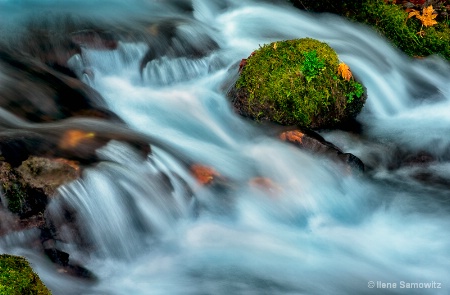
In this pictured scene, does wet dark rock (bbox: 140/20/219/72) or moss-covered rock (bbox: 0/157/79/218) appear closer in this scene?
moss-covered rock (bbox: 0/157/79/218)

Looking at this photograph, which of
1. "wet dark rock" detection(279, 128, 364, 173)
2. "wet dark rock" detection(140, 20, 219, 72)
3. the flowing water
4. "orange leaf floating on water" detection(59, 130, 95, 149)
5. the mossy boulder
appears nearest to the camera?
the flowing water

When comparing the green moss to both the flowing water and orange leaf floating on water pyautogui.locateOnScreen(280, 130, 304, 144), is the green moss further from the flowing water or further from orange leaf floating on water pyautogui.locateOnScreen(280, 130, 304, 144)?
orange leaf floating on water pyautogui.locateOnScreen(280, 130, 304, 144)

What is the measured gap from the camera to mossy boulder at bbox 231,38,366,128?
685 cm

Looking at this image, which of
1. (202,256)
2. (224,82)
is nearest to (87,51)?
(224,82)

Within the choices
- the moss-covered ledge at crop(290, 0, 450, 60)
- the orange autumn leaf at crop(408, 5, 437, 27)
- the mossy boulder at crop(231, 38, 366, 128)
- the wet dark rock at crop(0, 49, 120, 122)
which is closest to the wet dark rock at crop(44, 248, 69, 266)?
the wet dark rock at crop(0, 49, 120, 122)

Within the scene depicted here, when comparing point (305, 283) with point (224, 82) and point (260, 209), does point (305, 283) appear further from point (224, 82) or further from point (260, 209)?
point (224, 82)

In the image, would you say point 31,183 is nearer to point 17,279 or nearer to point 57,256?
point 57,256

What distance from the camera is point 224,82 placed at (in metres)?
7.83

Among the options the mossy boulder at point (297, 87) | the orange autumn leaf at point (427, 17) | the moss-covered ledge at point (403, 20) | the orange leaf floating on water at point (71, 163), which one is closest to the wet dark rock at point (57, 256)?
the orange leaf floating on water at point (71, 163)

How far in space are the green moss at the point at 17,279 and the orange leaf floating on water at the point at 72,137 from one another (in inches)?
81.7

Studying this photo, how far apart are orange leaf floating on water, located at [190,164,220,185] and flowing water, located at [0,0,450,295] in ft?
0.33

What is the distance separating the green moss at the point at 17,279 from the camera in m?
3.55

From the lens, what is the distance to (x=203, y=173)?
6172 mm

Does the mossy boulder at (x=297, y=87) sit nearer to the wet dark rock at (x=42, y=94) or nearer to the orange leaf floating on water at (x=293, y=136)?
the orange leaf floating on water at (x=293, y=136)
